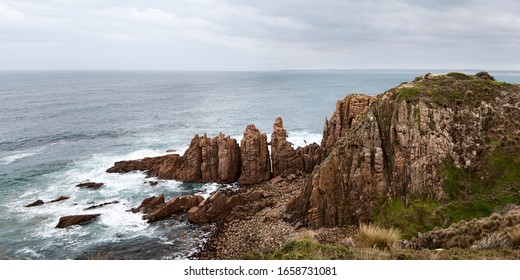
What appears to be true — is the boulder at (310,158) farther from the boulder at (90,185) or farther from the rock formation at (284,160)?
the boulder at (90,185)

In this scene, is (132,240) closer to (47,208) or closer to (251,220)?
(251,220)

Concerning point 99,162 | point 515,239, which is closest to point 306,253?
point 515,239

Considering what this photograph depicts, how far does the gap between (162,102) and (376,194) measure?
133420mm

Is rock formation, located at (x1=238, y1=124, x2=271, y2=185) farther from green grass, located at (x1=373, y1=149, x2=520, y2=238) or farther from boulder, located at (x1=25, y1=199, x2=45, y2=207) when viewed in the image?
boulder, located at (x1=25, y1=199, x2=45, y2=207)

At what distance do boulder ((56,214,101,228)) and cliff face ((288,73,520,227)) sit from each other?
2495 cm

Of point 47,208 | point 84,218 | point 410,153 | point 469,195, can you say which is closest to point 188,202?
point 84,218

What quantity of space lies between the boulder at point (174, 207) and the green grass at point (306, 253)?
97.2 ft

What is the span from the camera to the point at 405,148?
3528 cm

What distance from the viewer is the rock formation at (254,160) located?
52.5m

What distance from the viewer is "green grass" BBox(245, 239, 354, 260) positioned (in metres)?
12.8

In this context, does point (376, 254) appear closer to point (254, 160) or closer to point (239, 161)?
point (254, 160)

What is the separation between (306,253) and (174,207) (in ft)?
104

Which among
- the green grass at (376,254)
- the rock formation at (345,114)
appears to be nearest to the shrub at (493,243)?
the green grass at (376,254)

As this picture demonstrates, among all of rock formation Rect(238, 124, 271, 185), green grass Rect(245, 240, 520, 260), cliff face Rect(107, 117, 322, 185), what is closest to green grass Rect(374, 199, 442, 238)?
green grass Rect(245, 240, 520, 260)
